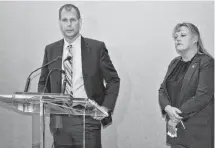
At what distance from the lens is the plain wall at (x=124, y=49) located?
433cm

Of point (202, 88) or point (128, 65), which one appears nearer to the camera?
point (202, 88)

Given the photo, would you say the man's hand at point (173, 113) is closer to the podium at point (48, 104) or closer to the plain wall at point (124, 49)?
the plain wall at point (124, 49)

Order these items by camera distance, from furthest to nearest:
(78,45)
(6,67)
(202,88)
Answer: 1. (6,67)
2. (78,45)
3. (202,88)

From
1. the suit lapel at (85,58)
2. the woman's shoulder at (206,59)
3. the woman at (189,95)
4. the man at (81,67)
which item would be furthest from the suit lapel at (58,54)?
the woman's shoulder at (206,59)

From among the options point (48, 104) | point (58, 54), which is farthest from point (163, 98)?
point (48, 104)

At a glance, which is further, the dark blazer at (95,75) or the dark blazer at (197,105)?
the dark blazer at (95,75)

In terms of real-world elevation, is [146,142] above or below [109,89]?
below

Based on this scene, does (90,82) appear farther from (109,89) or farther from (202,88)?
(202,88)

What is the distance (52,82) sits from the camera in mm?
4117

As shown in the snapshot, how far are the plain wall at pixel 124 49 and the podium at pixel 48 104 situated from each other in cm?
130

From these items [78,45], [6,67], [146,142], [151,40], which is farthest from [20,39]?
[146,142]

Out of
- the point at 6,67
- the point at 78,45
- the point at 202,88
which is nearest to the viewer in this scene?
the point at 202,88

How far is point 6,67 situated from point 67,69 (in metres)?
1.07

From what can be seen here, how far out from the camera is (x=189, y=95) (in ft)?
12.8
